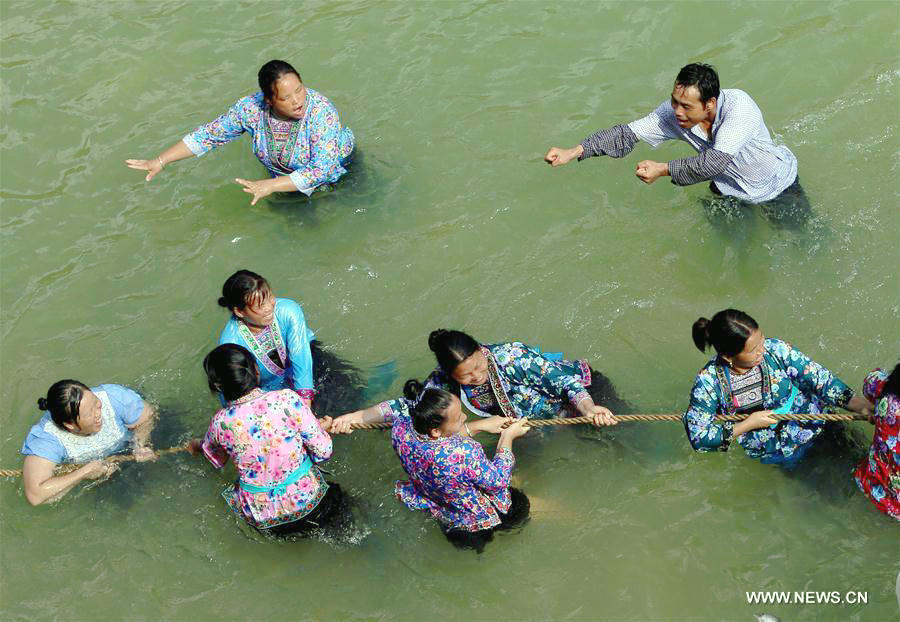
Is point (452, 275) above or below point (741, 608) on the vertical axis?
above

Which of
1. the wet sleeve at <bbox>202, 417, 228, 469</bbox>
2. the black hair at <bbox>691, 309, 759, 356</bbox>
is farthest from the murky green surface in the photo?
the black hair at <bbox>691, 309, 759, 356</bbox>

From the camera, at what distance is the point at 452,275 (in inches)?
249

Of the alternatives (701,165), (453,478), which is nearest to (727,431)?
(453,478)

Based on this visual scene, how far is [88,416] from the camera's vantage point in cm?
473

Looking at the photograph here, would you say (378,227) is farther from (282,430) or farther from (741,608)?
(741,608)

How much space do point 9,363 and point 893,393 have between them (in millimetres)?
5508

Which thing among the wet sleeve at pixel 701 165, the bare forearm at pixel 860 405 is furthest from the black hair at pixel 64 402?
the bare forearm at pixel 860 405

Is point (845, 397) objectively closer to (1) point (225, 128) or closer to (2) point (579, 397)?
(2) point (579, 397)

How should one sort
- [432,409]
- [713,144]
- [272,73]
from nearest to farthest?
[432,409]
[713,144]
[272,73]

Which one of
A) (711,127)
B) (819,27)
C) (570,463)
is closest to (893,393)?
(570,463)

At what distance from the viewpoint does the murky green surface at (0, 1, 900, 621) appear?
4.90 m

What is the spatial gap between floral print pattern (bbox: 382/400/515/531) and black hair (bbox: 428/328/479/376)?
340mm

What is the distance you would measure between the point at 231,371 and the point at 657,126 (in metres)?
3.24

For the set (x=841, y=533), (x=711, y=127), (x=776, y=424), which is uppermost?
(x=711, y=127)
